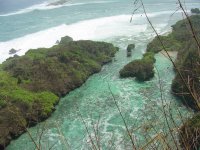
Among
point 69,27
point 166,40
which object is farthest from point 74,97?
point 69,27

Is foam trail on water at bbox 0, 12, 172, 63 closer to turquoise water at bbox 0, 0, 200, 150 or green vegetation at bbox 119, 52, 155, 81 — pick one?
turquoise water at bbox 0, 0, 200, 150

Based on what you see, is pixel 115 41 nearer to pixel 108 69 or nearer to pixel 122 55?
pixel 122 55

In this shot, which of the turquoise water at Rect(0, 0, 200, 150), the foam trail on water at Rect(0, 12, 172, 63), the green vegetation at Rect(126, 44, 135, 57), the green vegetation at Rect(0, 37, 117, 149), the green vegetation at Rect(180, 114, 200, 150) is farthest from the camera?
the foam trail on water at Rect(0, 12, 172, 63)

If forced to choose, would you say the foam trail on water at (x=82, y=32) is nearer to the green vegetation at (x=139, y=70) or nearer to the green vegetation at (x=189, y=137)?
the green vegetation at (x=139, y=70)

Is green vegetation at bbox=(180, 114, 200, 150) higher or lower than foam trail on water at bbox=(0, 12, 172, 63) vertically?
higher

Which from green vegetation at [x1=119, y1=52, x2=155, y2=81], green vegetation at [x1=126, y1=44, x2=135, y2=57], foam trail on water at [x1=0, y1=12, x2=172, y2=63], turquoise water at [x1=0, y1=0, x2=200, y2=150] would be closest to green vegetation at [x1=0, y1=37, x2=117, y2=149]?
turquoise water at [x1=0, y1=0, x2=200, y2=150]

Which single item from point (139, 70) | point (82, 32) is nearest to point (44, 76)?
point (139, 70)

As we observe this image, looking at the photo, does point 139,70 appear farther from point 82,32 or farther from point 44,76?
point 82,32
